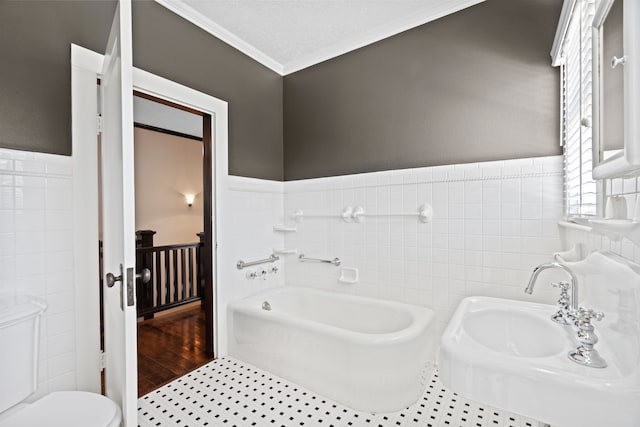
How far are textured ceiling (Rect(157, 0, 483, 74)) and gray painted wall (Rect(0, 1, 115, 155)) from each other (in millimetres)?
683

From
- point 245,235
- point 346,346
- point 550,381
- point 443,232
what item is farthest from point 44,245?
point 443,232

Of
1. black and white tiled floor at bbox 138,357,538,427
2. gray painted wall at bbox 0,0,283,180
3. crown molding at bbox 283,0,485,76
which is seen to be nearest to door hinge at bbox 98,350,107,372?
black and white tiled floor at bbox 138,357,538,427

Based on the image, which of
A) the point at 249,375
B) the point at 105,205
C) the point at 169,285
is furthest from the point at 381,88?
the point at 169,285

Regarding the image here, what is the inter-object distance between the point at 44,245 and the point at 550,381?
85.1 inches

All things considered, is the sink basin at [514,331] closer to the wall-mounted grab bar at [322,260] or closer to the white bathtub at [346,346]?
the white bathtub at [346,346]

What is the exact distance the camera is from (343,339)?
1796 millimetres

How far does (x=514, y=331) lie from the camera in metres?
1.37

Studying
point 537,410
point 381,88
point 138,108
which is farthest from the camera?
point 138,108

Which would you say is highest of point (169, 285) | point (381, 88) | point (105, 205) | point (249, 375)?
point (381, 88)

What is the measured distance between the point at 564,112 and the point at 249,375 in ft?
8.78

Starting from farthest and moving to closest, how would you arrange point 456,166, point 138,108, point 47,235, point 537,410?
point 138,108 → point 456,166 → point 47,235 → point 537,410

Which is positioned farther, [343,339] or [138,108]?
[138,108]

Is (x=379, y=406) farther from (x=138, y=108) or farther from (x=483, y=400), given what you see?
(x=138, y=108)

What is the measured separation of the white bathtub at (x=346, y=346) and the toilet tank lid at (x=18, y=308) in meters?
1.24
